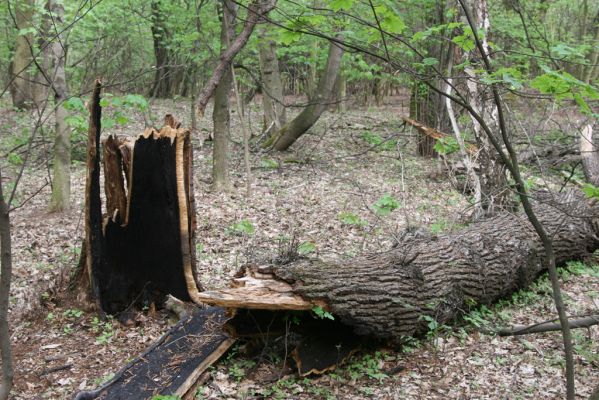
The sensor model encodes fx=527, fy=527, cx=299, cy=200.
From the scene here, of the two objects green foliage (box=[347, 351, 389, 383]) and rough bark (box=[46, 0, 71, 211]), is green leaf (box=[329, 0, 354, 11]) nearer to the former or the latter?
green foliage (box=[347, 351, 389, 383])

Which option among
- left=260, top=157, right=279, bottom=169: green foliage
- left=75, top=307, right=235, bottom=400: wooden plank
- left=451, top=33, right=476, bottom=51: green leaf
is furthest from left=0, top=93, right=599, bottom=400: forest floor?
left=451, top=33, right=476, bottom=51: green leaf

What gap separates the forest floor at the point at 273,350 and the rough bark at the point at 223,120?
0.29 metres

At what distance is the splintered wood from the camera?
4.17 meters

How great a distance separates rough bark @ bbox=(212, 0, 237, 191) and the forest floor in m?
0.29

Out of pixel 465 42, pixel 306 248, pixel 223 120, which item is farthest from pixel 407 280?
pixel 223 120

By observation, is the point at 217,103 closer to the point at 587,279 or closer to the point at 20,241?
the point at 20,241

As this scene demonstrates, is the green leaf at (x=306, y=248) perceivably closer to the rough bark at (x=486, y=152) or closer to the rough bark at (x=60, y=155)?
the rough bark at (x=486, y=152)

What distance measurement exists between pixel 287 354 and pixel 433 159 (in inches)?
372

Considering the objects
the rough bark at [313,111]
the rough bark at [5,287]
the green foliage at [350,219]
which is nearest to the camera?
the rough bark at [5,287]

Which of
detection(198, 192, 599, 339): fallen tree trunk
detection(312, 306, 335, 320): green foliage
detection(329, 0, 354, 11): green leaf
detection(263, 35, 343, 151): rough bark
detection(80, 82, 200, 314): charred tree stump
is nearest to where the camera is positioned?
detection(329, 0, 354, 11): green leaf

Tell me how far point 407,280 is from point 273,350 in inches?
53.6

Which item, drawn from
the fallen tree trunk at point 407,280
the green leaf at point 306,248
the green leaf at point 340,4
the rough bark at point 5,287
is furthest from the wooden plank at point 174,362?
the green leaf at point 340,4

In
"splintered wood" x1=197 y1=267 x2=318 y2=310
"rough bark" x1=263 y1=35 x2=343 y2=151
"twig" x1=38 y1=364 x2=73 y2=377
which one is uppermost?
"rough bark" x1=263 y1=35 x2=343 y2=151

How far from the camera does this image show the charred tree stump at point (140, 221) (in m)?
5.39
